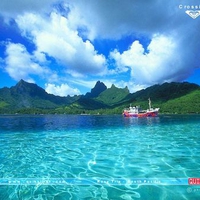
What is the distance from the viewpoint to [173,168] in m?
10.1

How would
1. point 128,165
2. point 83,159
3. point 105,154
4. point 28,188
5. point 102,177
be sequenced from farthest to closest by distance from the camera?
point 105,154, point 83,159, point 128,165, point 102,177, point 28,188

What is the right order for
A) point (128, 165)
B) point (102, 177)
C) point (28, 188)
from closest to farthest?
point (28, 188), point (102, 177), point (128, 165)

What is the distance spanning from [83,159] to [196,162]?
7.01 metres

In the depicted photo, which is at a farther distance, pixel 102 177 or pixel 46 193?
pixel 102 177

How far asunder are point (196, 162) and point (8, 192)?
33.3ft

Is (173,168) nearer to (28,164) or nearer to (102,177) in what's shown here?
Result: (102,177)

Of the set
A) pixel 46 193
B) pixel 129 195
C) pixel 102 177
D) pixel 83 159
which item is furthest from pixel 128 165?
pixel 46 193

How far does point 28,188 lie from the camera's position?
7.46 m

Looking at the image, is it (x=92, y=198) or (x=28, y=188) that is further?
(x=28, y=188)

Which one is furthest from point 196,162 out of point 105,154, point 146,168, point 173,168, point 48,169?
point 48,169

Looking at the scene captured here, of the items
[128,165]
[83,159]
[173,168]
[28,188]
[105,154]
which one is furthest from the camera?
[105,154]

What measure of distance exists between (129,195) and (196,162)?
20.9ft

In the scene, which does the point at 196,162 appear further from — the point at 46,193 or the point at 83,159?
the point at 46,193

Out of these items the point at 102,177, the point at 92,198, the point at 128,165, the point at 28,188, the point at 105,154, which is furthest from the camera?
the point at 105,154
